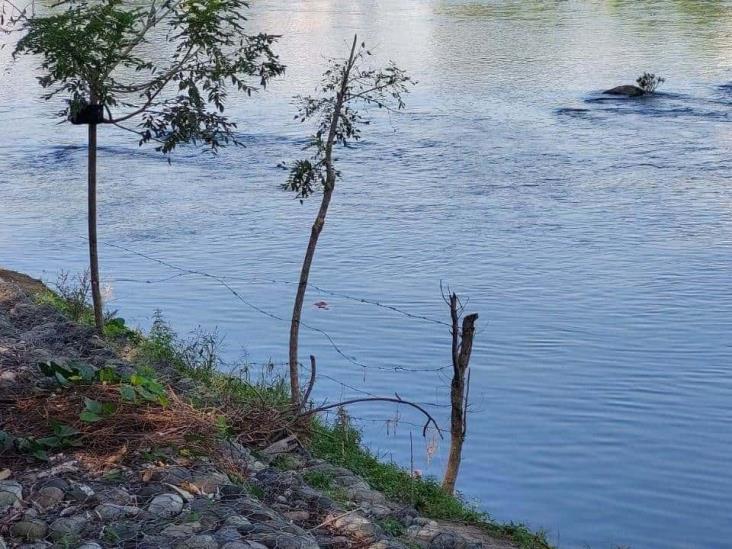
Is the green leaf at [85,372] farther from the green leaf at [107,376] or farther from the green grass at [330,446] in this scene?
the green grass at [330,446]

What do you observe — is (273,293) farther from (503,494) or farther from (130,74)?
(130,74)

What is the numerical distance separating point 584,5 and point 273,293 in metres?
36.9

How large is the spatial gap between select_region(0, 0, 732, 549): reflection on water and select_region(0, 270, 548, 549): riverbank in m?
1.24

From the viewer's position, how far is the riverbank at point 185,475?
16.9ft

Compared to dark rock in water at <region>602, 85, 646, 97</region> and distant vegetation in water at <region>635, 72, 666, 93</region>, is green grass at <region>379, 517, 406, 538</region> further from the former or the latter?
distant vegetation in water at <region>635, 72, 666, 93</region>

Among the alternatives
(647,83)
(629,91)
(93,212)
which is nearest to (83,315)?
(93,212)

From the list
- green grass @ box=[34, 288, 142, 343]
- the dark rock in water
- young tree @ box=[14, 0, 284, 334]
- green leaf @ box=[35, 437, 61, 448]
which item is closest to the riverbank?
green leaf @ box=[35, 437, 61, 448]

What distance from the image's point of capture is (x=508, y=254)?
15484 mm

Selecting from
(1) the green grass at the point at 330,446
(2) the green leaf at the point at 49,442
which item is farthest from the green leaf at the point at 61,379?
(1) the green grass at the point at 330,446

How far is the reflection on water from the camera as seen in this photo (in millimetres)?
9281

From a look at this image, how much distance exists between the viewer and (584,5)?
47.5 metres

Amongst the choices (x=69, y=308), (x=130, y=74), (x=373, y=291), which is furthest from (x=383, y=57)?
(x=69, y=308)

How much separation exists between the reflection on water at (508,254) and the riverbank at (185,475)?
124 centimetres

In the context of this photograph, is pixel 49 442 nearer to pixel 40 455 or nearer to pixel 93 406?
pixel 40 455
